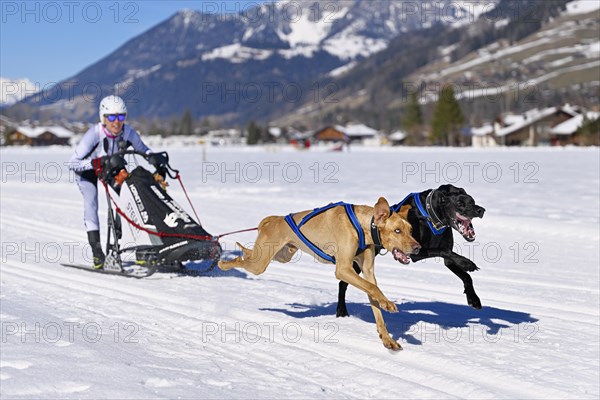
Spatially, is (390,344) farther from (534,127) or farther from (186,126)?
(186,126)

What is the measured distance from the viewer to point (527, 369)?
→ 5102 mm

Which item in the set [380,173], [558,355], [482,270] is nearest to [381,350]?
[558,355]

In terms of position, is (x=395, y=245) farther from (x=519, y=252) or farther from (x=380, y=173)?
(x=380, y=173)

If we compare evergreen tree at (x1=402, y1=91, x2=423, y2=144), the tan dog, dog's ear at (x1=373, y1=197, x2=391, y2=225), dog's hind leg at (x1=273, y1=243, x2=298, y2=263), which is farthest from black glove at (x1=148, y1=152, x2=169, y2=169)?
evergreen tree at (x1=402, y1=91, x2=423, y2=144)

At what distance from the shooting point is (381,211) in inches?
204

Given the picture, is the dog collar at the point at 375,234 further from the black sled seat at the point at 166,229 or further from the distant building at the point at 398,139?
the distant building at the point at 398,139

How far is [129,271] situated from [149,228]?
2.35 feet

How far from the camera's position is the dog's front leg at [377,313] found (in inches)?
209

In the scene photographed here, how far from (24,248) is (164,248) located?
3.38 meters

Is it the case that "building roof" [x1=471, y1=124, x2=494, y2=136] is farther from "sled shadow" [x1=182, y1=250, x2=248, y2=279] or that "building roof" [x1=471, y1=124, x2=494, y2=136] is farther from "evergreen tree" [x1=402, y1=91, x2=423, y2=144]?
"sled shadow" [x1=182, y1=250, x2=248, y2=279]

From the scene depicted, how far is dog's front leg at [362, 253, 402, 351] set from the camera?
5320 millimetres

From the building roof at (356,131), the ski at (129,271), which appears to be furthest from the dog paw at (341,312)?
the building roof at (356,131)

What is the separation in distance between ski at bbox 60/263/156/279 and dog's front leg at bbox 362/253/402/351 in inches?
137

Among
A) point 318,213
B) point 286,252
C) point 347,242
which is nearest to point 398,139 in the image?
point 286,252
